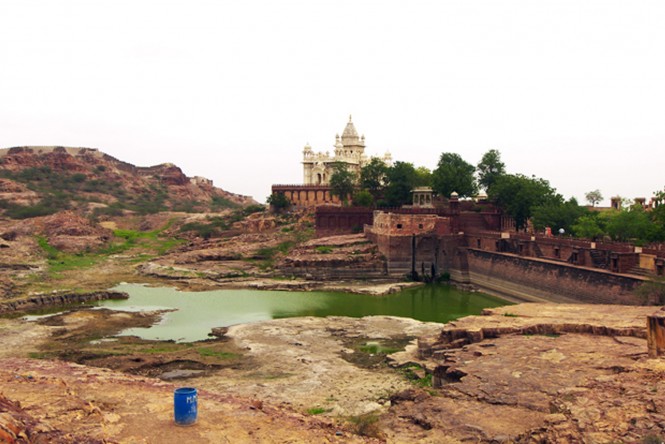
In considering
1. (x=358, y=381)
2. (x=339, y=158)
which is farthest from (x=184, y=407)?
(x=339, y=158)

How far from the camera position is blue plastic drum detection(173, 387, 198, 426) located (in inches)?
482

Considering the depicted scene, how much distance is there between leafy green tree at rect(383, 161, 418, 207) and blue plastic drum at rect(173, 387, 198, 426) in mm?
53372

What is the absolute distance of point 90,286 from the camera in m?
44.4

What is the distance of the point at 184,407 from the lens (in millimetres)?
12281

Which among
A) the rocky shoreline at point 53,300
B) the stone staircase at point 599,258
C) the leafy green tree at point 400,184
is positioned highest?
the leafy green tree at point 400,184

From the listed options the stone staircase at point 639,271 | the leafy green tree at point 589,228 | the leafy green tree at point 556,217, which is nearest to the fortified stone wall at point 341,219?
the leafy green tree at point 556,217

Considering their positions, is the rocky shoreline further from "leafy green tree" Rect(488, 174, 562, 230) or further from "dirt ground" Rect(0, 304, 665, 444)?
"leafy green tree" Rect(488, 174, 562, 230)

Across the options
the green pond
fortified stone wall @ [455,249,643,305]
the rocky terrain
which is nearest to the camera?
the rocky terrain

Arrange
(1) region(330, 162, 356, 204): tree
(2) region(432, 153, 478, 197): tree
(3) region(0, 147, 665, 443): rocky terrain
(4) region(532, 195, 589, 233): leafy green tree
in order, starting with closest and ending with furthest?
(3) region(0, 147, 665, 443): rocky terrain → (4) region(532, 195, 589, 233): leafy green tree → (2) region(432, 153, 478, 197): tree → (1) region(330, 162, 356, 204): tree

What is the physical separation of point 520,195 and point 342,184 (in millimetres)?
21412

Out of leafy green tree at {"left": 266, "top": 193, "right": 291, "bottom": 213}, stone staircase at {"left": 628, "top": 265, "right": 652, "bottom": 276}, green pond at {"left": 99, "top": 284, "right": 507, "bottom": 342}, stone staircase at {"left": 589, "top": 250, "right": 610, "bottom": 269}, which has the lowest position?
green pond at {"left": 99, "top": 284, "right": 507, "bottom": 342}

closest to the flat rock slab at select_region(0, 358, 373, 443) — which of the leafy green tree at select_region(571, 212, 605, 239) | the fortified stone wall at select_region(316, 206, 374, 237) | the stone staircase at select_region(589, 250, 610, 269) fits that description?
the stone staircase at select_region(589, 250, 610, 269)

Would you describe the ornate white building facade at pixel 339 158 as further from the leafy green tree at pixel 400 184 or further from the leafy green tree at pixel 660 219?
the leafy green tree at pixel 660 219

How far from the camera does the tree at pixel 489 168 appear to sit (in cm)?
6850
